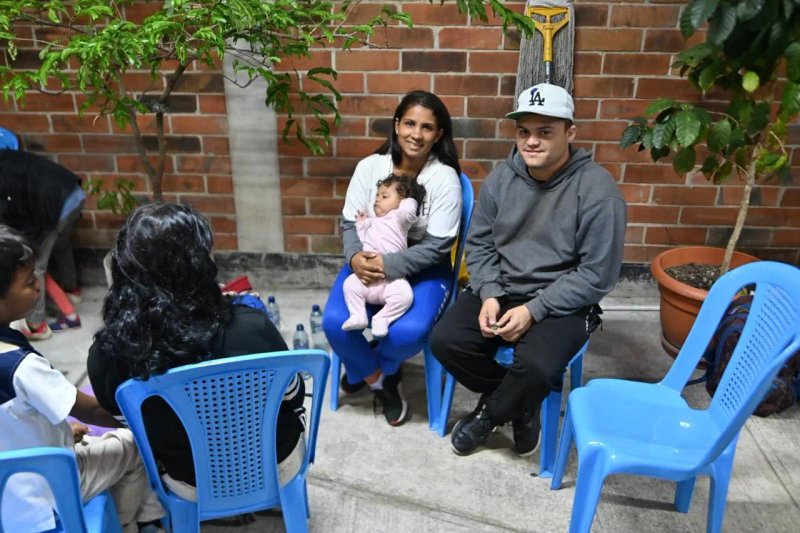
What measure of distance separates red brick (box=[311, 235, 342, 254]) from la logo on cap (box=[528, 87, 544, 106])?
1.50 meters

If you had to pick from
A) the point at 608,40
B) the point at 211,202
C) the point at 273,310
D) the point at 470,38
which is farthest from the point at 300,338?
the point at 608,40

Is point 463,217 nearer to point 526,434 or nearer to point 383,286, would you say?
point 383,286

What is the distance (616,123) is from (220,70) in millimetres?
1780

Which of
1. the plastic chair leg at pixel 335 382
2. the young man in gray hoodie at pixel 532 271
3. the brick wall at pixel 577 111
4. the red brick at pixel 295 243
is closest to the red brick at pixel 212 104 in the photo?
the brick wall at pixel 577 111

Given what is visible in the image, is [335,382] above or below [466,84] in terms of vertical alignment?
below

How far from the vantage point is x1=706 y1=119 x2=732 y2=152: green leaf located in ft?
7.61

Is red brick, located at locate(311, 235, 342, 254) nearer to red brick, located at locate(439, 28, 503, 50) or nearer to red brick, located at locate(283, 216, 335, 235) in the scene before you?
red brick, located at locate(283, 216, 335, 235)

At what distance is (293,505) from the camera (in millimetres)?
1619

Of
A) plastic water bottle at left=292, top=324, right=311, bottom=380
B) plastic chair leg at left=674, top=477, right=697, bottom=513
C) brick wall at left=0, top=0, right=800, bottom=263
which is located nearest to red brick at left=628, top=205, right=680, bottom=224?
brick wall at left=0, top=0, right=800, bottom=263

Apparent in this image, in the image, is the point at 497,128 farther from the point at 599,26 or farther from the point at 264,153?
the point at 264,153

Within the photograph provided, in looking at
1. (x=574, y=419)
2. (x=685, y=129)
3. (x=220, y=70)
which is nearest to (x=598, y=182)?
(x=685, y=129)

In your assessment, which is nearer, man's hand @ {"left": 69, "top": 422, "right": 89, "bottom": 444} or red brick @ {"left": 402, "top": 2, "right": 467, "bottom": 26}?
man's hand @ {"left": 69, "top": 422, "right": 89, "bottom": 444}

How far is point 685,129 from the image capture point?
224 centimetres

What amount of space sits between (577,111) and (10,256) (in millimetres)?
2346
